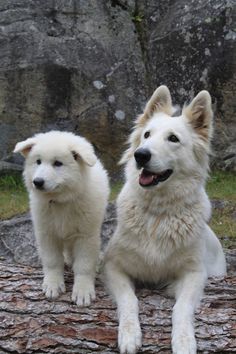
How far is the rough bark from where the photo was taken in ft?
13.6

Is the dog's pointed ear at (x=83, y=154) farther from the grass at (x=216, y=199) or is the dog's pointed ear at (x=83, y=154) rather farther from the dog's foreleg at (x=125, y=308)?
the grass at (x=216, y=199)

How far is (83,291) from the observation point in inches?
179

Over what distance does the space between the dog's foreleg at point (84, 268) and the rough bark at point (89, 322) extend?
0.07 m

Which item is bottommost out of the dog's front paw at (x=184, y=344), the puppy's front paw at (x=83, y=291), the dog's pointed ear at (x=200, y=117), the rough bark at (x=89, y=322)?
the dog's front paw at (x=184, y=344)

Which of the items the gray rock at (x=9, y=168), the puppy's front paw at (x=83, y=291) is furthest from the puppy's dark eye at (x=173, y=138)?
the gray rock at (x=9, y=168)

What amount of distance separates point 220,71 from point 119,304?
697 cm

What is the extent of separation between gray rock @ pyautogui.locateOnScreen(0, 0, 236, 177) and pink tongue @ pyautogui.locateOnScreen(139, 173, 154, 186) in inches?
216

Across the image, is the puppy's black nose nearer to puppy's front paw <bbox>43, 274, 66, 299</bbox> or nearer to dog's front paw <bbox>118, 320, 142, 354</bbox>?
puppy's front paw <bbox>43, 274, 66, 299</bbox>

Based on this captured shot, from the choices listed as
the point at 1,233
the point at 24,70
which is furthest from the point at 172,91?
the point at 1,233

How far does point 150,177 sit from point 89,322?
1208mm

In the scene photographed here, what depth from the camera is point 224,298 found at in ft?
14.7

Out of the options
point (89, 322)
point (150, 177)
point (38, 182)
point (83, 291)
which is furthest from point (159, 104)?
point (89, 322)

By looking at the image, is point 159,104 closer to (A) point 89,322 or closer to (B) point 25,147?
(B) point 25,147

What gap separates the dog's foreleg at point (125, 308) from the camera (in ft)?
13.5
